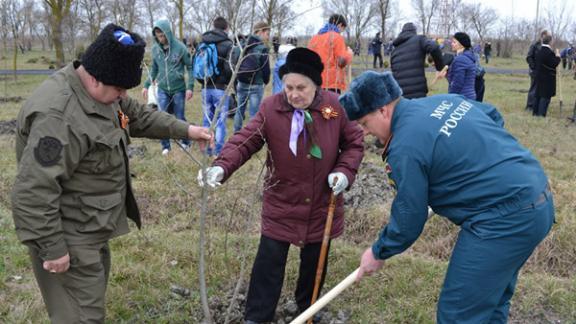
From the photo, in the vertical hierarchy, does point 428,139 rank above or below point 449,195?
above

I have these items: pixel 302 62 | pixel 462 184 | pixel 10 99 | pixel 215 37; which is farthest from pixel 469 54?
pixel 10 99

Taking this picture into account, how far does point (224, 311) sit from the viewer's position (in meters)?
3.50

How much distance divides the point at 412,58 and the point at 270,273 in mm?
4630

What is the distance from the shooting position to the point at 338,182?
2.91 meters

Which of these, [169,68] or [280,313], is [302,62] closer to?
[280,313]

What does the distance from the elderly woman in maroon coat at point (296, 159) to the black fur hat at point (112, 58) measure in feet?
2.52

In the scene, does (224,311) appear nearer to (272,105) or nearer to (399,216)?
(272,105)

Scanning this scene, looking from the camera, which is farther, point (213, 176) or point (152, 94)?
point (152, 94)

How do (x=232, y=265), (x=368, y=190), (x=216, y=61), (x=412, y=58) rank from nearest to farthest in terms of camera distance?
(x=232, y=265) → (x=368, y=190) → (x=216, y=61) → (x=412, y=58)

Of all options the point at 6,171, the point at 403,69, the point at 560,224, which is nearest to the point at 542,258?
the point at 560,224

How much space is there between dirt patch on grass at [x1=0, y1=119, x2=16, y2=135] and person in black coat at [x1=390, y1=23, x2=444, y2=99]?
663cm

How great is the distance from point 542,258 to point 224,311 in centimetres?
275

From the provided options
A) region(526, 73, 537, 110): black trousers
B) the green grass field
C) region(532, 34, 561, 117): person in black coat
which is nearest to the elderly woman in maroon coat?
the green grass field

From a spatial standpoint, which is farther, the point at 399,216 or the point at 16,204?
the point at 399,216
